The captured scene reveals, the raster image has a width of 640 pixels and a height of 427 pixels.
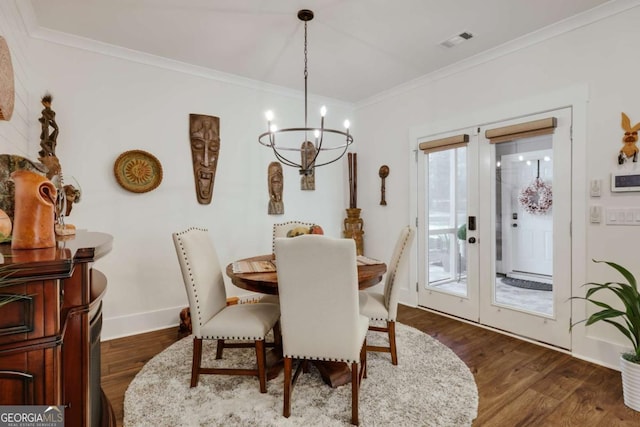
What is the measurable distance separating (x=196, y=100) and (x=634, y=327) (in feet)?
13.5

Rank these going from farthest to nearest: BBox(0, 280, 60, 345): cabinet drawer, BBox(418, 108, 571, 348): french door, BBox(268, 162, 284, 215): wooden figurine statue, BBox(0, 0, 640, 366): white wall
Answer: BBox(268, 162, 284, 215): wooden figurine statue, BBox(418, 108, 571, 348): french door, BBox(0, 0, 640, 366): white wall, BBox(0, 280, 60, 345): cabinet drawer

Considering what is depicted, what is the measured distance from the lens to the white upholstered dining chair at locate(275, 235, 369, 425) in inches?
70.8

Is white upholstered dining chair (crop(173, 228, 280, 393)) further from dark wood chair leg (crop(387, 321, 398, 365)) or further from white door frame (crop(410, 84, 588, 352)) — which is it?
white door frame (crop(410, 84, 588, 352))

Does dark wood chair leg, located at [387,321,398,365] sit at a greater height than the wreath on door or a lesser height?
lesser

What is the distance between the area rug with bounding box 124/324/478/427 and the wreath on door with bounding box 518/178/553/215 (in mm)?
1550

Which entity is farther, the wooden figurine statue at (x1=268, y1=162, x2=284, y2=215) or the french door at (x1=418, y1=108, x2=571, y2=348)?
the wooden figurine statue at (x1=268, y1=162, x2=284, y2=215)

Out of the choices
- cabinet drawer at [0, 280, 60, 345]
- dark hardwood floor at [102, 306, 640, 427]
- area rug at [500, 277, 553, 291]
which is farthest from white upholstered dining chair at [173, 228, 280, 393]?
area rug at [500, 277, 553, 291]

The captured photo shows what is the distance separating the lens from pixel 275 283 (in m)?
2.14

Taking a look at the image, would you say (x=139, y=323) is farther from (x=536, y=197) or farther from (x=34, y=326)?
(x=536, y=197)

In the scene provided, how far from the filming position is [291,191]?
437 centimetres

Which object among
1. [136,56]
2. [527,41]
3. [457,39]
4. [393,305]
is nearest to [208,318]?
[393,305]

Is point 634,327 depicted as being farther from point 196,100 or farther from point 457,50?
point 196,100

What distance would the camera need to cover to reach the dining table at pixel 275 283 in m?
2.20

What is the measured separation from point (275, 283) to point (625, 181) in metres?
2.63
